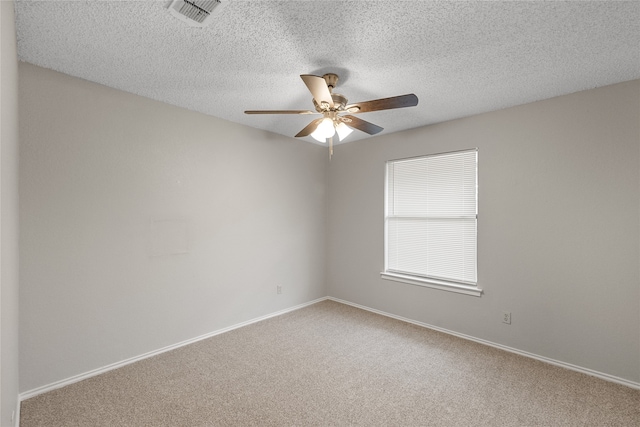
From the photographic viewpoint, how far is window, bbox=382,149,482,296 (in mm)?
3418

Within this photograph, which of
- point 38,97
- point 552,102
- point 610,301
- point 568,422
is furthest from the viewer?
point 552,102

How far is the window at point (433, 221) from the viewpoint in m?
3.42

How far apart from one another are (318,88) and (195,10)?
0.83m

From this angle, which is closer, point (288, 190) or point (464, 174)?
point (464, 174)

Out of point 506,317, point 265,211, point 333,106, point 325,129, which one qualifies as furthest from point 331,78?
point 506,317

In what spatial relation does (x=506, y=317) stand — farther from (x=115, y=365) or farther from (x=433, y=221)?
(x=115, y=365)

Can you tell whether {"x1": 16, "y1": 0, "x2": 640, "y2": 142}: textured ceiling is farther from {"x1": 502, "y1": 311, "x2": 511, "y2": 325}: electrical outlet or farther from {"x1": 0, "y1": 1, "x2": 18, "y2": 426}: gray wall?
{"x1": 502, "y1": 311, "x2": 511, "y2": 325}: electrical outlet

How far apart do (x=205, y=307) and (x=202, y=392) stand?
1.14 meters

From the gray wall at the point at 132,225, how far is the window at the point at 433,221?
156cm

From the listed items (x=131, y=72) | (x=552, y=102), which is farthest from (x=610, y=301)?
(x=131, y=72)

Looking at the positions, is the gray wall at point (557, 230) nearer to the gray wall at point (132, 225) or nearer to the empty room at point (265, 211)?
the empty room at point (265, 211)

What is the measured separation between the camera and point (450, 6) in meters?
1.63

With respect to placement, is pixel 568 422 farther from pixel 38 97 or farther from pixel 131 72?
pixel 38 97

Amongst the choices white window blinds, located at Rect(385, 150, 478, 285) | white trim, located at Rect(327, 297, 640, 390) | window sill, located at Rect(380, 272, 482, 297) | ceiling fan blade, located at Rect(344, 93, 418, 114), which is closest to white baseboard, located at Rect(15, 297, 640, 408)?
white trim, located at Rect(327, 297, 640, 390)
